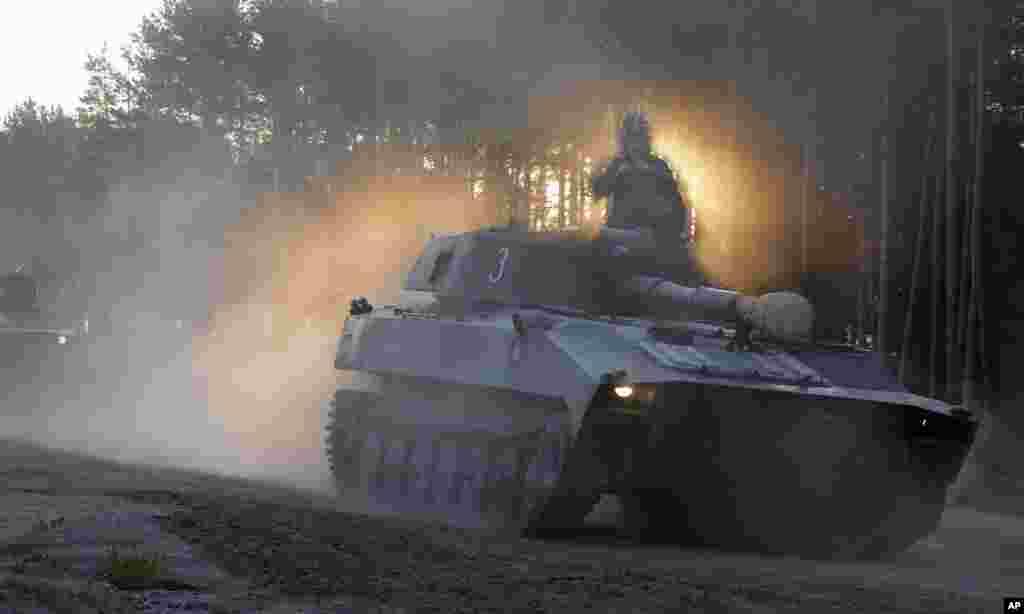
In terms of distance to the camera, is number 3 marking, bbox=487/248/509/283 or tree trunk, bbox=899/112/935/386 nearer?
number 3 marking, bbox=487/248/509/283

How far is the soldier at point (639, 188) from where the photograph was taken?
14.2 meters

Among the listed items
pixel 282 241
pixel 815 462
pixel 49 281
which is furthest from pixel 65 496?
pixel 49 281

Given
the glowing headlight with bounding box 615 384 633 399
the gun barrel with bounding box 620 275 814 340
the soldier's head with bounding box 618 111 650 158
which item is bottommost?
the glowing headlight with bounding box 615 384 633 399

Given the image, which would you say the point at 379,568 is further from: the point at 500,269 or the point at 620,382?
the point at 500,269

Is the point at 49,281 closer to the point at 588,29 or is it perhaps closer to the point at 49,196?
the point at 49,196

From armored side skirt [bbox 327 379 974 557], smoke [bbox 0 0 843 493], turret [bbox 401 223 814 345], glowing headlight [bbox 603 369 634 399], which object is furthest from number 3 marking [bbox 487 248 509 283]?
smoke [bbox 0 0 843 493]

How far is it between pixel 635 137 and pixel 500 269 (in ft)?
6.12

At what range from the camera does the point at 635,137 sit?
1434 cm

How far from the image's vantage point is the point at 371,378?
14195mm

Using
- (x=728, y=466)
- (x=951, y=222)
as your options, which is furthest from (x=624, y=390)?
(x=951, y=222)

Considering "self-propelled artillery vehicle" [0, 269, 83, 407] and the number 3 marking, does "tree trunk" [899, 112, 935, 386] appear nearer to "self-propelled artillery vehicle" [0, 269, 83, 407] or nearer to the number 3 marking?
the number 3 marking

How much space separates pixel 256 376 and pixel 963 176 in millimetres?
8780

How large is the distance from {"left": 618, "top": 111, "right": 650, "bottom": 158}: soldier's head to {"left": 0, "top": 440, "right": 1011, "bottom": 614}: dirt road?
3.96 meters

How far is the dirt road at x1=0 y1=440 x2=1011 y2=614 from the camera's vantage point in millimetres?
7355
